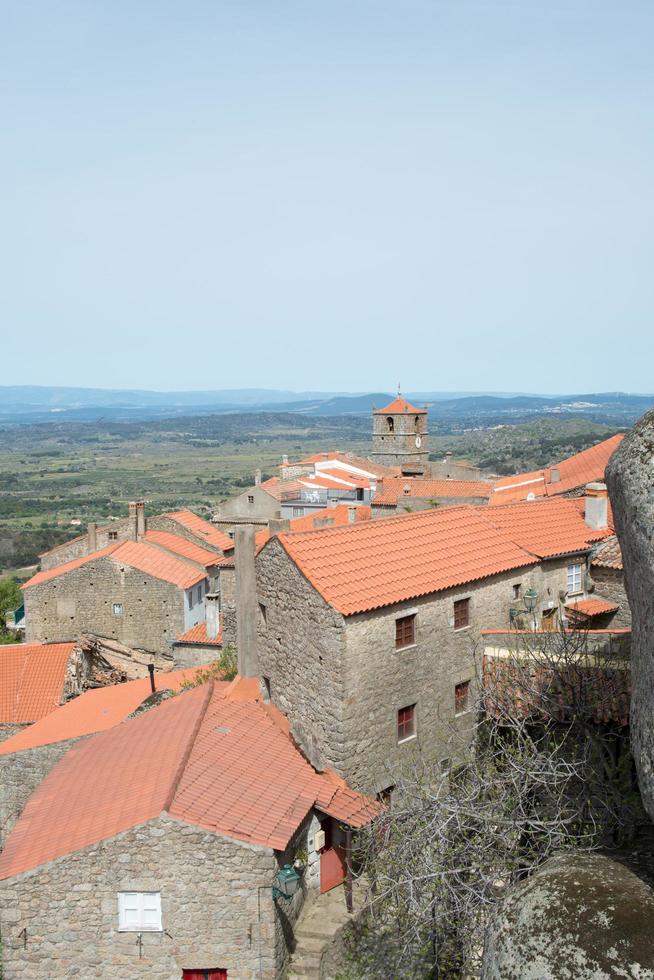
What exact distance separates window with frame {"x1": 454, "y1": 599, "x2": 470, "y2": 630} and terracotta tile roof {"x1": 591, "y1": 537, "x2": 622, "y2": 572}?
235 inches

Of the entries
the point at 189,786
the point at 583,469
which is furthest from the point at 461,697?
the point at 583,469

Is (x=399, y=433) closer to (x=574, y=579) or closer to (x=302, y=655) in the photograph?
(x=574, y=579)

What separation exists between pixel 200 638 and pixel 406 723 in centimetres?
1761

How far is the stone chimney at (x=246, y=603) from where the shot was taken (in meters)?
21.0

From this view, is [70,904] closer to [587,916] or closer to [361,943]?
[361,943]

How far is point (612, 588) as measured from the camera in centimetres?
2502

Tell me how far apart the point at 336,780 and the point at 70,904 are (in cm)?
575

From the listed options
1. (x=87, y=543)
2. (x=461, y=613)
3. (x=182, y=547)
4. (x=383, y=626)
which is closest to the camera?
(x=383, y=626)

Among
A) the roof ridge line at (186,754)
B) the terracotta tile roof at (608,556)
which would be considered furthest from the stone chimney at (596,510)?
the roof ridge line at (186,754)

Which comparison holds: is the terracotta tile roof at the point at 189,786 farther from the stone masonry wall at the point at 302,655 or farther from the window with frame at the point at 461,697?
the window with frame at the point at 461,697

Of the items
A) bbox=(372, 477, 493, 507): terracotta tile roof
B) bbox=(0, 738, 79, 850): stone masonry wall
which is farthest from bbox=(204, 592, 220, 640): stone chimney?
bbox=(372, 477, 493, 507): terracotta tile roof

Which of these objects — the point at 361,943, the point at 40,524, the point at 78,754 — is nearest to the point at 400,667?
the point at 361,943

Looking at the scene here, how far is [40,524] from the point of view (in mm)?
145750

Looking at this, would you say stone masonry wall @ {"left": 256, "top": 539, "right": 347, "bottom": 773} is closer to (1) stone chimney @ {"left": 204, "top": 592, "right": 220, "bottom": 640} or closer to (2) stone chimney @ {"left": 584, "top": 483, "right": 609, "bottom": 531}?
(2) stone chimney @ {"left": 584, "top": 483, "right": 609, "bottom": 531}
